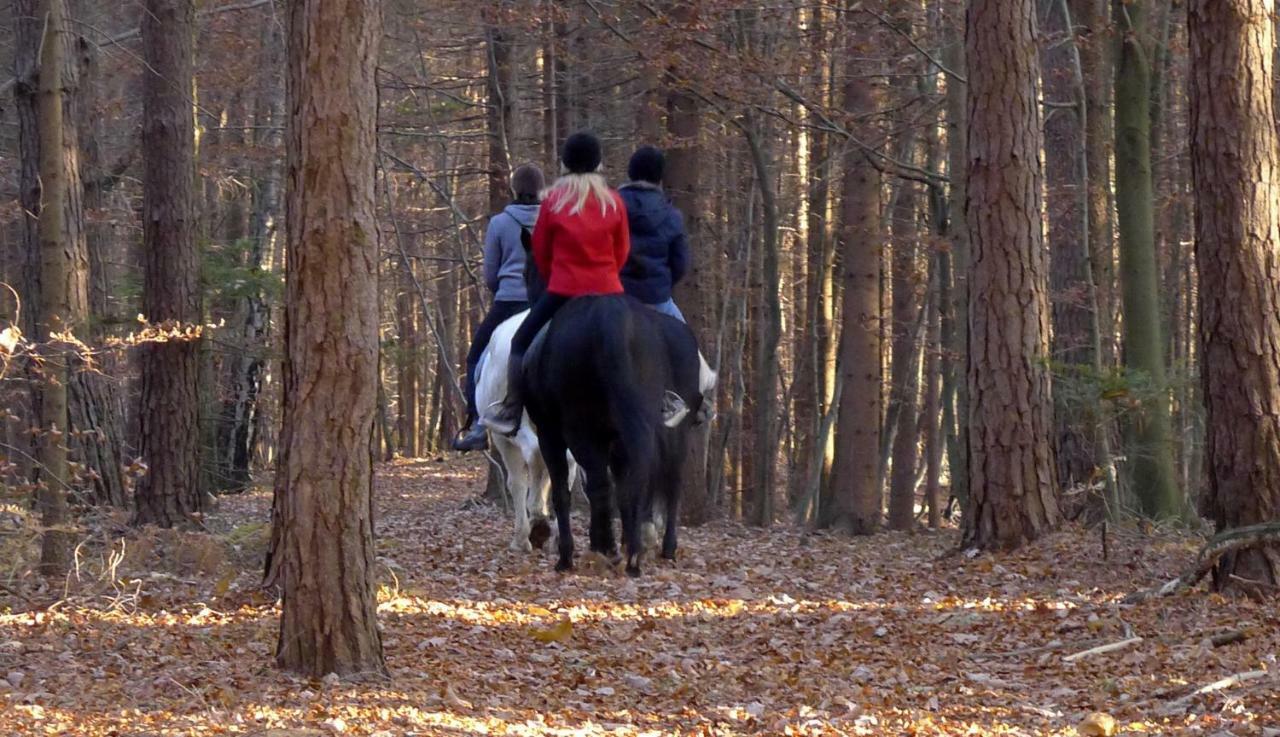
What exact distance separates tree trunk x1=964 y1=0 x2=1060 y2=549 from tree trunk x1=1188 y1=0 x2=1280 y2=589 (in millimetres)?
2644

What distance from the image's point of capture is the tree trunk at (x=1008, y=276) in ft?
38.2

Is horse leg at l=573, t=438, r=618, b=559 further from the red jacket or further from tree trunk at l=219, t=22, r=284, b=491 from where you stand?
tree trunk at l=219, t=22, r=284, b=491

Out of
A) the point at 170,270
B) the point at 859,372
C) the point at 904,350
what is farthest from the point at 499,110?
the point at 904,350

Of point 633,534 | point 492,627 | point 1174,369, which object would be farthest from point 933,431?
point 492,627

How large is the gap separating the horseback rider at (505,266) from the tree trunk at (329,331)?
19.5 feet

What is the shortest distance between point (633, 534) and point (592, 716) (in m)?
3.97

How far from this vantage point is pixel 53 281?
33.7 ft

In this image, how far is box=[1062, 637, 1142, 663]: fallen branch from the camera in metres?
8.23

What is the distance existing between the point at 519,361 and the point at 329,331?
15.3 ft

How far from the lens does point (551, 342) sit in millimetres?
11078

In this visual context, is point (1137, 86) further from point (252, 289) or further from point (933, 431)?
point (933, 431)

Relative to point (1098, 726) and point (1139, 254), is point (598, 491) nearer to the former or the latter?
point (1098, 726)

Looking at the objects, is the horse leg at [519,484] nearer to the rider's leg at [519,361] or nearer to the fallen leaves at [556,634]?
the rider's leg at [519,361]

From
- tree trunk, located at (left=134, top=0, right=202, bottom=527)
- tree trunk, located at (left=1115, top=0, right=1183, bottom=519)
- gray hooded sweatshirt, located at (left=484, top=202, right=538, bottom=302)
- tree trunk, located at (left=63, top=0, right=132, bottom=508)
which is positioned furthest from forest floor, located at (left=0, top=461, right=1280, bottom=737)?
tree trunk, located at (left=1115, top=0, right=1183, bottom=519)
